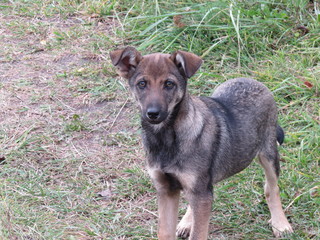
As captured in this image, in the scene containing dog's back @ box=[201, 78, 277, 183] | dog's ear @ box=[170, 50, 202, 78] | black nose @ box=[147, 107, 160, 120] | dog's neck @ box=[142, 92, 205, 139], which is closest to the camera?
black nose @ box=[147, 107, 160, 120]

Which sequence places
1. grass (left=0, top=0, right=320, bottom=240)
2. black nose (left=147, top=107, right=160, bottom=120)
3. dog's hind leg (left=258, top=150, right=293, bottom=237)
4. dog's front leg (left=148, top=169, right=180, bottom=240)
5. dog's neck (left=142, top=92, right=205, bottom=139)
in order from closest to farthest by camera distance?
black nose (left=147, top=107, right=160, bottom=120)
dog's neck (left=142, top=92, right=205, bottom=139)
dog's front leg (left=148, top=169, right=180, bottom=240)
dog's hind leg (left=258, top=150, right=293, bottom=237)
grass (left=0, top=0, right=320, bottom=240)

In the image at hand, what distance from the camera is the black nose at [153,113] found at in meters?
4.14

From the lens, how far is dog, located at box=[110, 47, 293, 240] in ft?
14.1

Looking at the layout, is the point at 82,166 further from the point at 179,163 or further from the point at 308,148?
the point at 308,148

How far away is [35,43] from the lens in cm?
855

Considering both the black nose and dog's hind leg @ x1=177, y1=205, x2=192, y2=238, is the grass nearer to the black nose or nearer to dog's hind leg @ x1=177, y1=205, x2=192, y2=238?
dog's hind leg @ x1=177, y1=205, x2=192, y2=238

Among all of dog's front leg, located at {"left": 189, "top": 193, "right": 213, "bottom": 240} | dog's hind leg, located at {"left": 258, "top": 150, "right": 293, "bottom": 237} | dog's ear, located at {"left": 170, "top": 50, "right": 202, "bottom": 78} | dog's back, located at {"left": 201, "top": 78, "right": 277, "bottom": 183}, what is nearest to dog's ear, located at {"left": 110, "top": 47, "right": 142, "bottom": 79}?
dog's ear, located at {"left": 170, "top": 50, "right": 202, "bottom": 78}

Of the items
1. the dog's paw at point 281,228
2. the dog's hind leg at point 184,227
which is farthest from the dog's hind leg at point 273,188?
the dog's hind leg at point 184,227

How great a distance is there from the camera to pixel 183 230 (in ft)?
16.9

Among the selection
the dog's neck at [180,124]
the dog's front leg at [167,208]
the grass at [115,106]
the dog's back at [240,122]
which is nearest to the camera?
the dog's neck at [180,124]

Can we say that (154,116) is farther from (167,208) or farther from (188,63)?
(167,208)

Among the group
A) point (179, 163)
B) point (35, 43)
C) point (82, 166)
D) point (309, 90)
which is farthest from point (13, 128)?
point (309, 90)

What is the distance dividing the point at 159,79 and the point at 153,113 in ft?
0.95

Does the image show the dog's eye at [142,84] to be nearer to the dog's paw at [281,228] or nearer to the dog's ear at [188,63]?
the dog's ear at [188,63]
